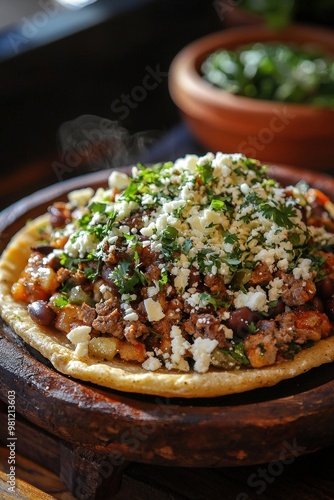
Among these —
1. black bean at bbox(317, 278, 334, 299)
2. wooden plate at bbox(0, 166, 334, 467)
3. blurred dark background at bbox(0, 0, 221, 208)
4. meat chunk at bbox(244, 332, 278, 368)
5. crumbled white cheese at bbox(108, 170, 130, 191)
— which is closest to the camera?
wooden plate at bbox(0, 166, 334, 467)

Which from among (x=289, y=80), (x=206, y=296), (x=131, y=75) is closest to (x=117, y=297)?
(x=206, y=296)

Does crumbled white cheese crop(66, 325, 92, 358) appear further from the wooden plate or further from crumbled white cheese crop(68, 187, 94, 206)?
crumbled white cheese crop(68, 187, 94, 206)

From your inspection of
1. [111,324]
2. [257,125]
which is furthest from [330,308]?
[257,125]

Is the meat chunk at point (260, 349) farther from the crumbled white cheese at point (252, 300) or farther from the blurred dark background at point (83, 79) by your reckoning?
the blurred dark background at point (83, 79)

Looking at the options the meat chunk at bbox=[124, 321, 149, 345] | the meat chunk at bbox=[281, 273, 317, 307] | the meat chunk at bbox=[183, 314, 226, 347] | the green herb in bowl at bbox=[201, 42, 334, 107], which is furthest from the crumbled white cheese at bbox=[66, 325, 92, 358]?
the green herb in bowl at bbox=[201, 42, 334, 107]

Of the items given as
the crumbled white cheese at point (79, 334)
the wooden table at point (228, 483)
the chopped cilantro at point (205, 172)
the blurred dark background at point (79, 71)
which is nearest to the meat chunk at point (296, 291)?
the chopped cilantro at point (205, 172)

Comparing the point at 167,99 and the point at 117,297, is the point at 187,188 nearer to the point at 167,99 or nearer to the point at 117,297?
the point at 117,297
